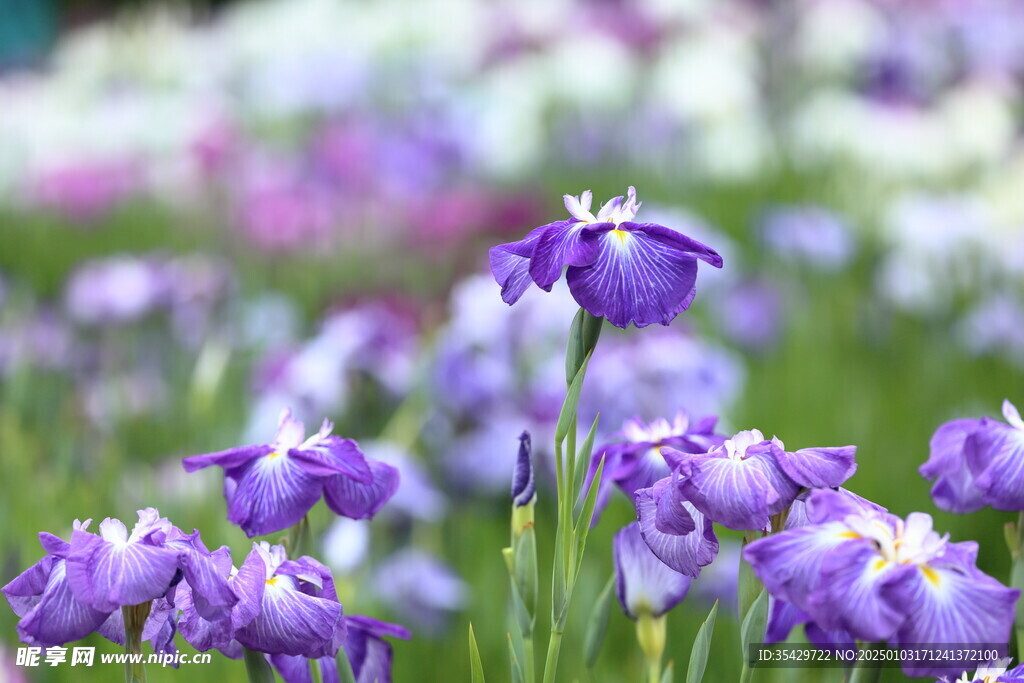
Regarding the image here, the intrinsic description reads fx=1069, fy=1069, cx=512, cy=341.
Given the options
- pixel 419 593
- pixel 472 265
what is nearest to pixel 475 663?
pixel 419 593

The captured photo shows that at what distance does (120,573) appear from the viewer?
51 cm

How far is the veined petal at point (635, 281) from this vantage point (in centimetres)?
56

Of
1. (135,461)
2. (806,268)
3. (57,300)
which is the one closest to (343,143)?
(57,300)

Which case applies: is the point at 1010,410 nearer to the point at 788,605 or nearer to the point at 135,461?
the point at 788,605

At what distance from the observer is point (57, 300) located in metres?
2.36

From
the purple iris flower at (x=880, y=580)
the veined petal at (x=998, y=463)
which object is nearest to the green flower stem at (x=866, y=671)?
the purple iris flower at (x=880, y=580)

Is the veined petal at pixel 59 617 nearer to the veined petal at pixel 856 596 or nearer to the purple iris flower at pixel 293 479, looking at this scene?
the purple iris flower at pixel 293 479

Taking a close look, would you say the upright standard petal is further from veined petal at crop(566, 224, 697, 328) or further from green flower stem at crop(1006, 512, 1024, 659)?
green flower stem at crop(1006, 512, 1024, 659)

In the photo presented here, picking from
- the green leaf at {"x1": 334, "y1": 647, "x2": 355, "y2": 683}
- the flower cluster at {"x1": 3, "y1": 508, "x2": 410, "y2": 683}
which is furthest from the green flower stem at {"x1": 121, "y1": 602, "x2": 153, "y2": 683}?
the green leaf at {"x1": 334, "y1": 647, "x2": 355, "y2": 683}

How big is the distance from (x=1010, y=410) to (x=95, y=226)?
2761 mm

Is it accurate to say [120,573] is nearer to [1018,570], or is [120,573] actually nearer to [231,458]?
[231,458]

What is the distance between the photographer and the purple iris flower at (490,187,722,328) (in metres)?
0.56

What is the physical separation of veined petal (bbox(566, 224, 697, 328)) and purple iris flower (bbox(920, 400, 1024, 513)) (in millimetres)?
204

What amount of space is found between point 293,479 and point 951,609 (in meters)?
0.35
